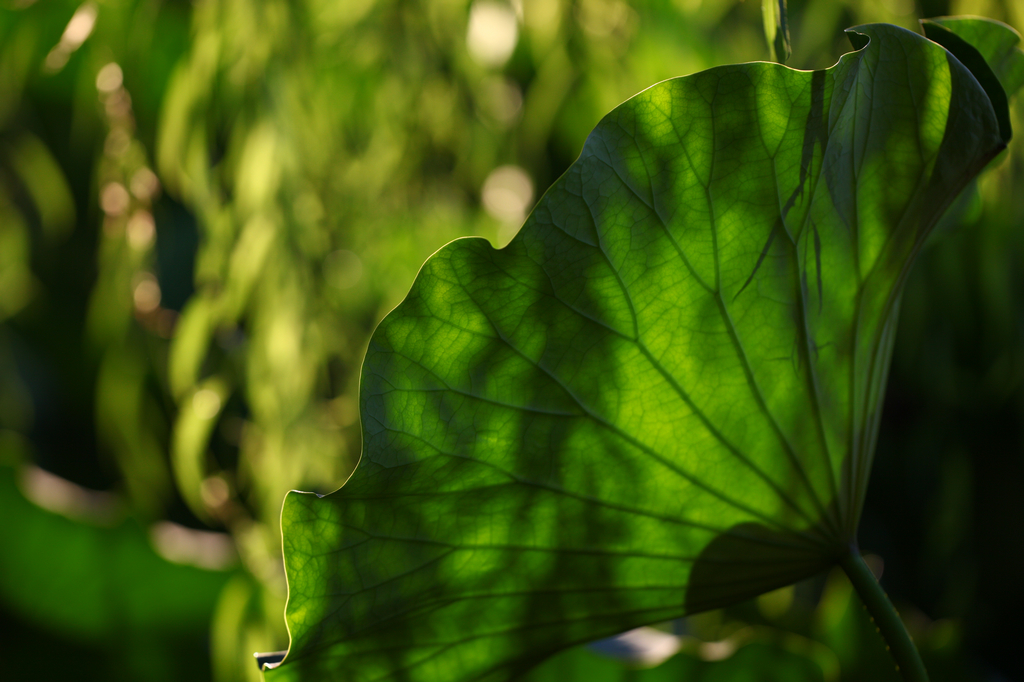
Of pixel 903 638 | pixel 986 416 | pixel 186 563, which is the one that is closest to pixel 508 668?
pixel 903 638

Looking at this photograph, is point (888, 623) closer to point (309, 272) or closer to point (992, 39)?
point (992, 39)

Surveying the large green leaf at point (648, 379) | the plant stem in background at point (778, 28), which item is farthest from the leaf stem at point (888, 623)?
the plant stem in background at point (778, 28)

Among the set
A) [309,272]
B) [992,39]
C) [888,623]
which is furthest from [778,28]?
[309,272]

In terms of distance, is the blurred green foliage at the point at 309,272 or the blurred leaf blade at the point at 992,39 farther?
the blurred green foliage at the point at 309,272

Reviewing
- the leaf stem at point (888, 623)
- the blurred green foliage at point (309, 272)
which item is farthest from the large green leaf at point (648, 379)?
the blurred green foliage at point (309, 272)

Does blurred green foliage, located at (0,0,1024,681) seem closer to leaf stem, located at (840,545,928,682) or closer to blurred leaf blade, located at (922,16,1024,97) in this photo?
blurred leaf blade, located at (922,16,1024,97)

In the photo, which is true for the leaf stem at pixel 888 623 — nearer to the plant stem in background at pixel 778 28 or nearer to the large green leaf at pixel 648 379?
the large green leaf at pixel 648 379

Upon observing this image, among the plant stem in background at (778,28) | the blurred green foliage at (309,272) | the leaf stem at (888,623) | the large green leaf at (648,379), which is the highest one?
the blurred green foliage at (309,272)

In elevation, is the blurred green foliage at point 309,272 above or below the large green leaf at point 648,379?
above

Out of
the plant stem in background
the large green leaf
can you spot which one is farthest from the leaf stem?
the plant stem in background

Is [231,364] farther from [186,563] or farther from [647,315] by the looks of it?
[647,315]
